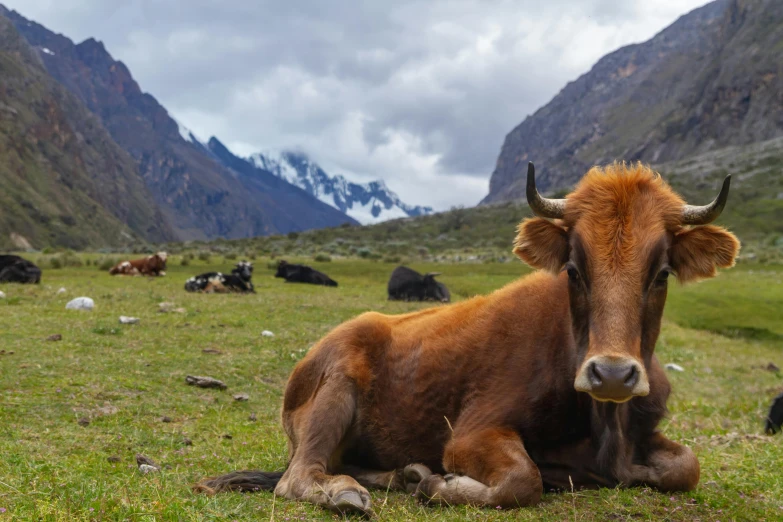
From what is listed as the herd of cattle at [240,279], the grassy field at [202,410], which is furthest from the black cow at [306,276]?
the grassy field at [202,410]

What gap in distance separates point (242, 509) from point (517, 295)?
360 cm

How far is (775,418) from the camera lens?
1019 centimetres

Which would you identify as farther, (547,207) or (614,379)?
(547,207)

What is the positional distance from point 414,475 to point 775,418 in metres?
7.15

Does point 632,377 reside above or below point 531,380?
above

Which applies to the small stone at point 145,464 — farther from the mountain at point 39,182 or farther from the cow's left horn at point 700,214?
the mountain at point 39,182

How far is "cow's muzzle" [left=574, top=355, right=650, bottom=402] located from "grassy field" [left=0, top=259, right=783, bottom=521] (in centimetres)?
114

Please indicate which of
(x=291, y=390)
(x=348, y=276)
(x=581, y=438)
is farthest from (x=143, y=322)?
(x=348, y=276)

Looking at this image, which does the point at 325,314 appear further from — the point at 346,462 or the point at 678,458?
the point at 678,458

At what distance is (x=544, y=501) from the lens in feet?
17.9

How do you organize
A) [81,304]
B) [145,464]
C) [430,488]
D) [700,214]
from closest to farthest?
1. [700,214]
2. [430,488]
3. [145,464]
4. [81,304]

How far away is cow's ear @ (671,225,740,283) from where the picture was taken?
5.51 meters

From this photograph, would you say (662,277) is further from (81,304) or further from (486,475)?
(81,304)

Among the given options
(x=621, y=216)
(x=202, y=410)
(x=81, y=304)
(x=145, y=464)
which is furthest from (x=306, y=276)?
(x=621, y=216)
